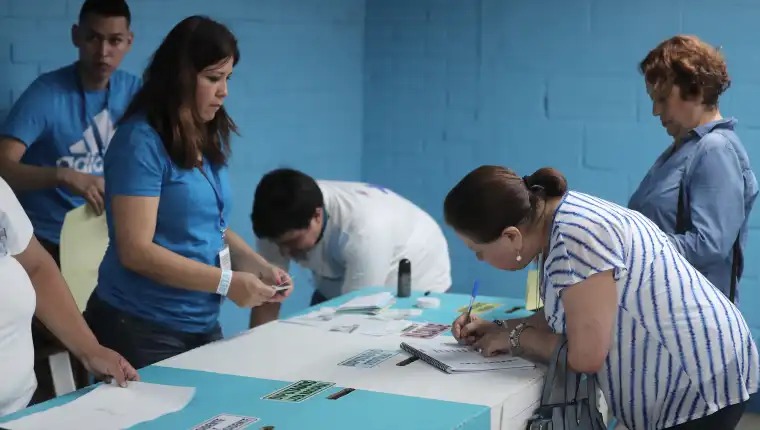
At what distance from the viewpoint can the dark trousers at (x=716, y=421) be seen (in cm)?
196

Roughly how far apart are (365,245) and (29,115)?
1172 millimetres

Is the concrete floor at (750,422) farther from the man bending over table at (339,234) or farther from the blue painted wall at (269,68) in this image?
the blue painted wall at (269,68)

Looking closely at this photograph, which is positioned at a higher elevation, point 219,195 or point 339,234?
point 219,195

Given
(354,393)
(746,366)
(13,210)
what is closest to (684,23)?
(746,366)

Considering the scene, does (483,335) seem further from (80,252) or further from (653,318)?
(80,252)

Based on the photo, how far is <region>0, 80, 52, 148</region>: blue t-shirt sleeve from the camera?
3.12m

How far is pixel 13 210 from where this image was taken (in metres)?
1.90

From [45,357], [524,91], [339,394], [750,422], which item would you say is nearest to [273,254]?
[45,357]

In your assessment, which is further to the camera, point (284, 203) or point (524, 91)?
point (524, 91)

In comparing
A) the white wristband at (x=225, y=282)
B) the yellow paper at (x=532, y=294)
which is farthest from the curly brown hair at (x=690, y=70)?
the white wristband at (x=225, y=282)

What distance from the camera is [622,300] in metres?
1.91

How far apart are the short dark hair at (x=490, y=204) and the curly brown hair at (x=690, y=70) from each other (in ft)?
3.10

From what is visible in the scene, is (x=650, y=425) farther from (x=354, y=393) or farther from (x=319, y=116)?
(x=319, y=116)

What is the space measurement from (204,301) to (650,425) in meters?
1.11
